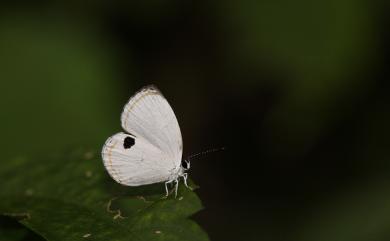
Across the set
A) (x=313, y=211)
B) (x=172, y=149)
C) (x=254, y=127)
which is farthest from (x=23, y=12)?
(x=313, y=211)

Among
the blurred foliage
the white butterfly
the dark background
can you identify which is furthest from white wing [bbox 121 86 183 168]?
the blurred foliage

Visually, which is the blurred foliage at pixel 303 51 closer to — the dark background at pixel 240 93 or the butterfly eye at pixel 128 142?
the dark background at pixel 240 93

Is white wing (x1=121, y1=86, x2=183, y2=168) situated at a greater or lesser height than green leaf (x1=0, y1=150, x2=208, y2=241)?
greater

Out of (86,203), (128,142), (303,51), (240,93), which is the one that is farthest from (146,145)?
(240,93)

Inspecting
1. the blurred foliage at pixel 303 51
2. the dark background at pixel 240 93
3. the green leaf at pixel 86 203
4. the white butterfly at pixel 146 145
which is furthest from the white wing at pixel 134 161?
the blurred foliage at pixel 303 51

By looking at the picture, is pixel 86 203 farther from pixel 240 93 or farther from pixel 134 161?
pixel 240 93

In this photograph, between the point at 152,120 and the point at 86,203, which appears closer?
the point at 86,203

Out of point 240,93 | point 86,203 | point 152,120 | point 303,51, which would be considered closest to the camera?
point 86,203

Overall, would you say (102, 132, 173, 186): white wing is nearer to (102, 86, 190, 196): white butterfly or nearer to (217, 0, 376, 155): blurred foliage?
(102, 86, 190, 196): white butterfly
